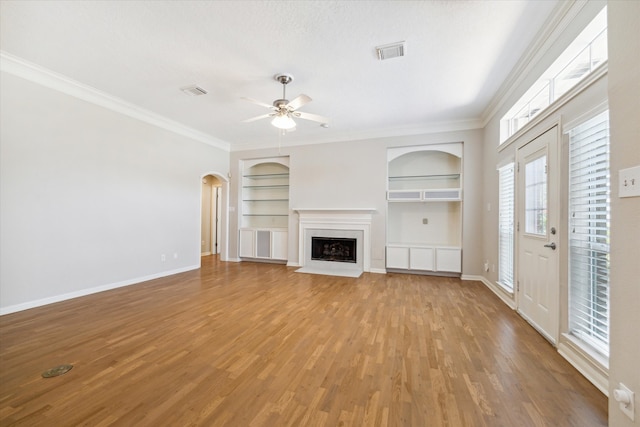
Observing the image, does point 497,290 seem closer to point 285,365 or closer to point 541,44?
point 541,44

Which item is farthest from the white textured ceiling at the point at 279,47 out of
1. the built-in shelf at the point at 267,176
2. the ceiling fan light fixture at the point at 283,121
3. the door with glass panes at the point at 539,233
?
the built-in shelf at the point at 267,176

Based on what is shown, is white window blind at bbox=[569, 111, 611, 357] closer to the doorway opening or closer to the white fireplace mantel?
the white fireplace mantel

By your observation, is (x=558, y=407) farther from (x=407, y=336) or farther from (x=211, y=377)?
(x=211, y=377)

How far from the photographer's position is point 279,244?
6254 millimetres

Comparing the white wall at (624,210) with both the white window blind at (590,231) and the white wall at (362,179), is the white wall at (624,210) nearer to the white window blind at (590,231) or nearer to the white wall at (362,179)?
the white window blind at (590,231)

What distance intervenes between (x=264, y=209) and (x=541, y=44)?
5.91 m

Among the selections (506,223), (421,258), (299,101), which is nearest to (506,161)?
(506,223)

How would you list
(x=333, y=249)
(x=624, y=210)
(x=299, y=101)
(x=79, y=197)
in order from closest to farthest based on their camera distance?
1. (x=624, y=210)
2. (x=299, y=101)
3. (x=79, y=197)
4. (x=333, y=249)

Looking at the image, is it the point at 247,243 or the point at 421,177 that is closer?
the point at 421,177

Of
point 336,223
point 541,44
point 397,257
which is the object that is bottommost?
point 397,257

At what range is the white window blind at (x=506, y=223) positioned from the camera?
136 inches

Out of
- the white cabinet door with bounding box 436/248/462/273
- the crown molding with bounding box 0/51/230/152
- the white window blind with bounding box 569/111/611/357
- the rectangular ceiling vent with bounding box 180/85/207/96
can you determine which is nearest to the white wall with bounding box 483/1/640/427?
the white window blind with bounding box 569/111/611/357

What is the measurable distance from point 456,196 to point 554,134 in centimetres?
263

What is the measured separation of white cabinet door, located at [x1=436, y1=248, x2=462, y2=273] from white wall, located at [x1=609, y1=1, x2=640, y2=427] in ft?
12.1
